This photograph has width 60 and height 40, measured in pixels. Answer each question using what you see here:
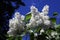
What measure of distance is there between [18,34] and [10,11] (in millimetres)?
6715

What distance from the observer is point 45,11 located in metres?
2.56

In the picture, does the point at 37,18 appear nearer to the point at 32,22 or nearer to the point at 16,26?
the point at 32,22

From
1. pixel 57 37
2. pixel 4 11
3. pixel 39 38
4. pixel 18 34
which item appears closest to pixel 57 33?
pixel 57 37

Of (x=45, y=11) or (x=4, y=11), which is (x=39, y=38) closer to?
(x=45, y=11)

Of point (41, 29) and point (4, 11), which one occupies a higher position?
point (4, 11)

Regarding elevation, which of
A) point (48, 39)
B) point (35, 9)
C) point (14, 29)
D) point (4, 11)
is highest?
point (4, 11)

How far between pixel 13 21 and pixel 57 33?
19.2 inches

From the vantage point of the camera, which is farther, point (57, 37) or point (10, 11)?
point (10, 11)

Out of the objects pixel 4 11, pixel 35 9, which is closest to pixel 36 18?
pixel 35 9

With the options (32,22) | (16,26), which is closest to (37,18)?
(32,22)

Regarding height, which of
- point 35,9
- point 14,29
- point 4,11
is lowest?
point 14,29

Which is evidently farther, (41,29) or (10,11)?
(10,11)

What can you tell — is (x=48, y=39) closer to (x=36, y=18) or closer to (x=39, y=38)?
(x=39, y=38)

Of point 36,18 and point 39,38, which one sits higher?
point 36,18
